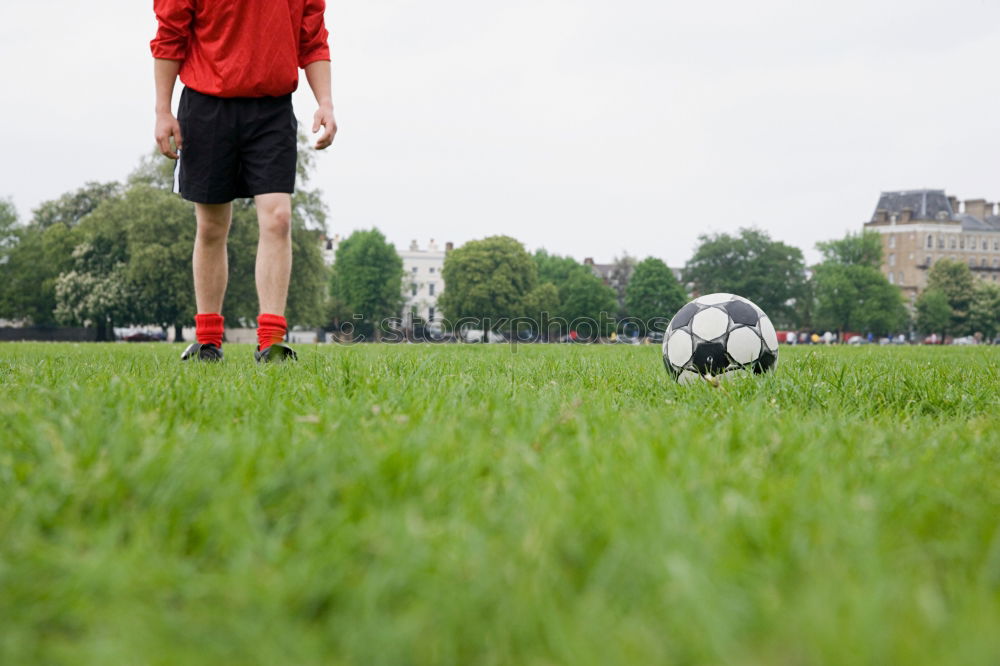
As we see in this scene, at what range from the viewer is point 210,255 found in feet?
18.3

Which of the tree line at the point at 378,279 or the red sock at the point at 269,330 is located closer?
the red sock at the point at 269,330

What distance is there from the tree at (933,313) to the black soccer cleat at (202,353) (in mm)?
93274

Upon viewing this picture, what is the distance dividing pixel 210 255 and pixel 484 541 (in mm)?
4847

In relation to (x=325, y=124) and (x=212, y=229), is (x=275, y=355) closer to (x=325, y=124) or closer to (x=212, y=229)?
(x=212, y=229)

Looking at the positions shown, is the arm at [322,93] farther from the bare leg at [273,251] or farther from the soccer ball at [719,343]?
the soccer ball at [719,343]

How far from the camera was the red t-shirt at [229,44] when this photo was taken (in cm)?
510

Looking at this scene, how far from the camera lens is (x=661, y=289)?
7294 cm

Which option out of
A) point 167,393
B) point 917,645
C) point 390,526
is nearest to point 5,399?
point 167,393

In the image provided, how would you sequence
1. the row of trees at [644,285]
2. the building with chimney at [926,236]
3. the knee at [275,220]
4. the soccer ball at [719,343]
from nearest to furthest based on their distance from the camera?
the soccer ball at [719,343] → the knee at [275,220] → the row of trees at [644,285] → the building with chimney at [926,236]

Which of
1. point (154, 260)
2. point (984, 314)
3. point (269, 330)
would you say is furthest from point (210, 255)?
point (984, 314)

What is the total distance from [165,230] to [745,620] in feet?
120

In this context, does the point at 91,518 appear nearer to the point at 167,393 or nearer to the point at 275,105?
the point at 167,393

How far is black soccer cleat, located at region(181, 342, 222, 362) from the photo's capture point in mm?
5367

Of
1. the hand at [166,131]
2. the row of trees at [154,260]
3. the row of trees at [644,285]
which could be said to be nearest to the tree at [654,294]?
the row of trees at [644,285]
